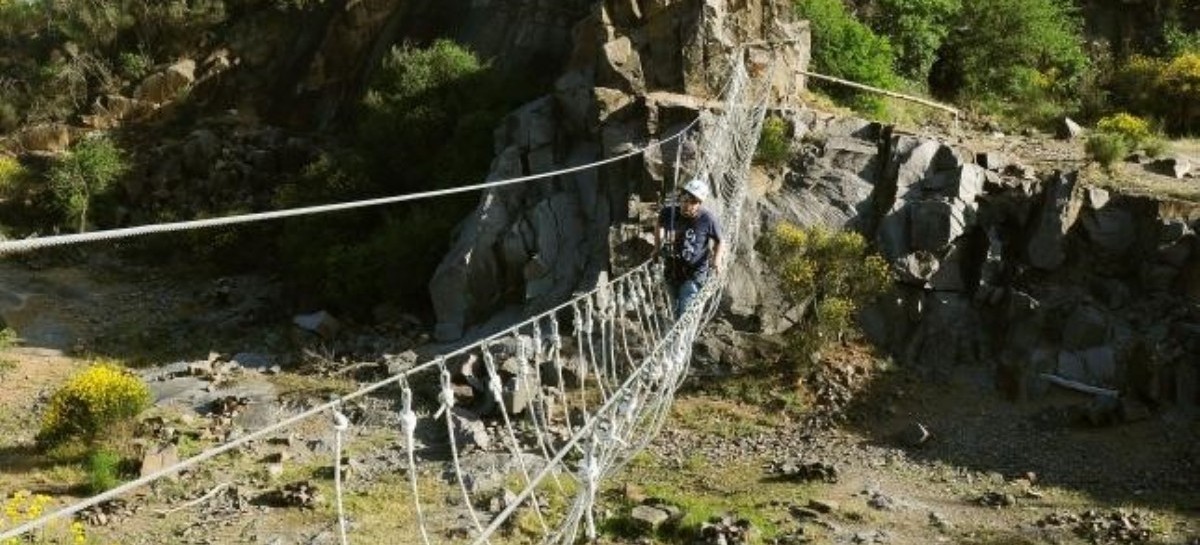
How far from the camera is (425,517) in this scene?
7293 millimetres

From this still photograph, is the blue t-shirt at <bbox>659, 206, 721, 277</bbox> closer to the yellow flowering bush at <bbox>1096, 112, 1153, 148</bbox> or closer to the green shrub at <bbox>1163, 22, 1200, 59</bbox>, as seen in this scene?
the yellow flowering bush at <bbox>1096, 112, 1153, 148</bbox>

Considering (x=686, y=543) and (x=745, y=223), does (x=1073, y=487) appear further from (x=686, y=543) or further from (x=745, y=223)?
(x=745, y=223)

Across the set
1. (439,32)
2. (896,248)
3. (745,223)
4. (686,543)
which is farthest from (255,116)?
(686,543)

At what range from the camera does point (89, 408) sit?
8.70 metres

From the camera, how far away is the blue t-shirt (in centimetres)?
670

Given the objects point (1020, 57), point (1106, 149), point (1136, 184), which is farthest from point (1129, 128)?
point (1020, 57)

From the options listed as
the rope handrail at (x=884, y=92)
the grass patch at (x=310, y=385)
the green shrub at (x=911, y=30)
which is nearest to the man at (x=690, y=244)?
the grass patch at (x=310, y=385)

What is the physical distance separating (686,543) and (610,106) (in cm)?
560

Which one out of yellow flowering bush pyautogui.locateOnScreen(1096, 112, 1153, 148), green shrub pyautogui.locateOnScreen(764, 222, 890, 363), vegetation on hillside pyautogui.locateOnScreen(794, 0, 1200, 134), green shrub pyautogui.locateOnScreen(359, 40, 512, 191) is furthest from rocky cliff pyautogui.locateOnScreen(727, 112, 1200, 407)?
green shrub pyautogui.locateOnScreen(359, 40, 512, 191)

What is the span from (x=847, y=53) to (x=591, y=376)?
653 centimetres

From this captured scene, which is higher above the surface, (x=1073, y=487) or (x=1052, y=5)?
(x=1052, y=5)

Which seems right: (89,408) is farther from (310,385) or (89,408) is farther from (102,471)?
(310,385)

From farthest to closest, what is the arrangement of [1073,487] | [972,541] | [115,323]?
[115,323], [1073,487], [972,541]

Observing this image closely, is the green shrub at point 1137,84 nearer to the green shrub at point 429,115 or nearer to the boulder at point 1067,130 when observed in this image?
the boulder at point 1067,130
